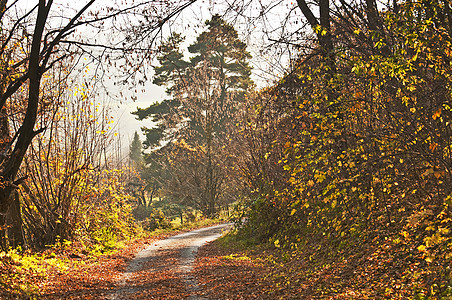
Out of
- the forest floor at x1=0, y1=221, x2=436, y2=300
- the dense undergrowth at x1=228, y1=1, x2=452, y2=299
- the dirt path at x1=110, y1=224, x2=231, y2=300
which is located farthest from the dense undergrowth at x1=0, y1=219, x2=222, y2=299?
the dense undergrowth at x1=228, y1=1, x2=452, y2=299

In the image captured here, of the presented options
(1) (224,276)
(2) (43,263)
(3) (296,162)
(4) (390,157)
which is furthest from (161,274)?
(4) (390,157)

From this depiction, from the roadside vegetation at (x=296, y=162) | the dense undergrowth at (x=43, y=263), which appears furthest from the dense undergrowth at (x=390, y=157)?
the dense undergrowth at (x=43, y=263)

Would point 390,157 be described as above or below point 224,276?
above

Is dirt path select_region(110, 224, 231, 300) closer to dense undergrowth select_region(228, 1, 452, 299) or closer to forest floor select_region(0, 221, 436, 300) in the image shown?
forest floor select_region(0, 221, 436, 300)

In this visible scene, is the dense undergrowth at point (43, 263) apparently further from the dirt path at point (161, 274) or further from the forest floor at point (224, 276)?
the dirt path at point (161, 274)

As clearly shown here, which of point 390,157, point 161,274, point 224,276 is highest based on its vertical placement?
point 390,157

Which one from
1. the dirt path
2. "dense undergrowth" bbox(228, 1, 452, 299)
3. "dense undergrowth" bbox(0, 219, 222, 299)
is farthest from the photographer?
the dirt path

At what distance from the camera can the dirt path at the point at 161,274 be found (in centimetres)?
894

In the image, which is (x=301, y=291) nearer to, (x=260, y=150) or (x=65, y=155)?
(x=260, y=150)

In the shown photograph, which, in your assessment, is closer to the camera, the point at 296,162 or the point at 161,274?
the point at 296,162

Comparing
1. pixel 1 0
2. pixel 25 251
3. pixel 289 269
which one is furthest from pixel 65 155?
pixel 289 269

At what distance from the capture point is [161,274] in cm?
1118

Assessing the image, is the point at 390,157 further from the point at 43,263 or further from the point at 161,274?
the point at 43,263

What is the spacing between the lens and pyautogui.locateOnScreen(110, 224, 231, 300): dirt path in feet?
29.3
